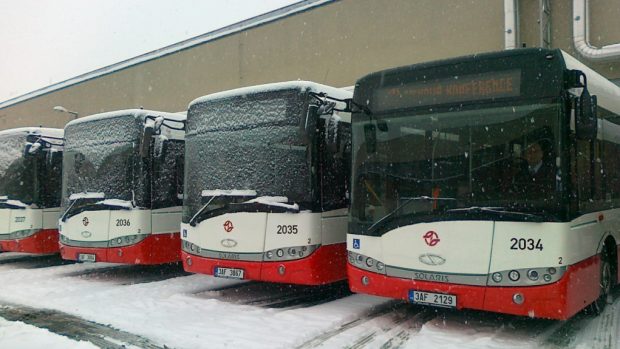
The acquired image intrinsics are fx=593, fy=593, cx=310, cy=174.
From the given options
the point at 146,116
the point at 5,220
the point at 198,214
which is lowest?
the point at 5,220

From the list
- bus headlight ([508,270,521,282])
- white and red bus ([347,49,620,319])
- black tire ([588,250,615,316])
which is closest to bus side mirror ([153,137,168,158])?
white and red bus ([347,49,620,319])

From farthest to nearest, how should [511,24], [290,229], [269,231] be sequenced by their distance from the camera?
[511,24]
[269,231]
[290,229]

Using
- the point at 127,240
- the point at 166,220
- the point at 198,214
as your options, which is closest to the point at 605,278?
the point at 198,214

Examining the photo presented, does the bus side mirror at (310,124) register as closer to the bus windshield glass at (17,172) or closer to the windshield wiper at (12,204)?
the bus windshield glass at (17,172)

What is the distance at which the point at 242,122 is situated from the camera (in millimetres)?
8570

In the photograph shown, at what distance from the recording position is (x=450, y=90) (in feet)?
22.4

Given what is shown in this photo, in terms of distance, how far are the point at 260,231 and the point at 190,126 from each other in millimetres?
2237

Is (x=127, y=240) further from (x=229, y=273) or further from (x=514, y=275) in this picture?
(x=514, y=275)

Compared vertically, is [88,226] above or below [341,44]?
below

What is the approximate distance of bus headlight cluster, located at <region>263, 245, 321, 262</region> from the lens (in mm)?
7891

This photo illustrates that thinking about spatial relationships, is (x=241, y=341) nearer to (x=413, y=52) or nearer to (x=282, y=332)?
(x=282, y=332)

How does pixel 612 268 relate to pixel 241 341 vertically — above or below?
above

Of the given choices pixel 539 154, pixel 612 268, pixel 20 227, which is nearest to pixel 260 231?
pixel 539 154

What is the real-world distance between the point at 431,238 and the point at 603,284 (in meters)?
2.48
